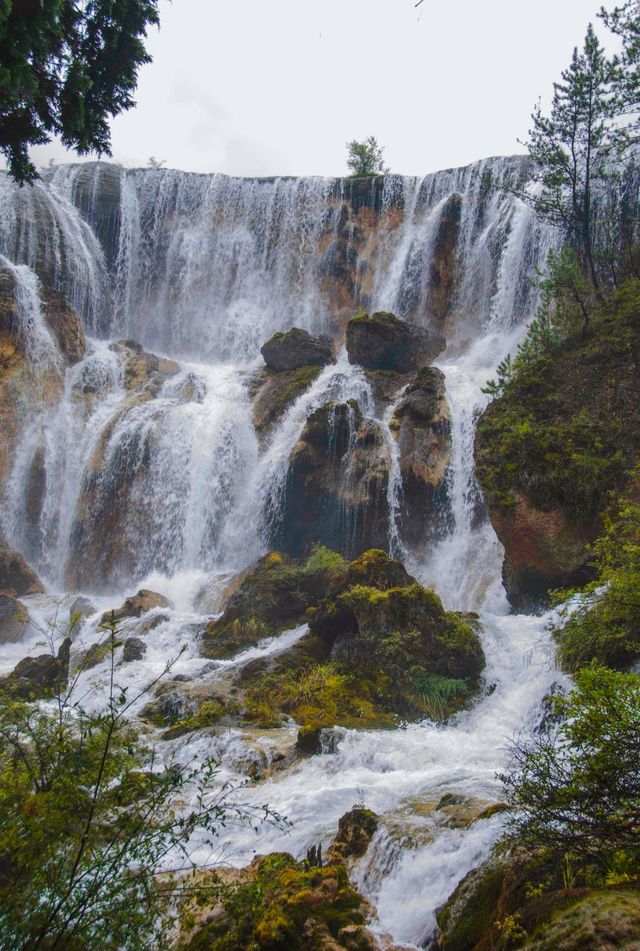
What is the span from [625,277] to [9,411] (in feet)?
78.3

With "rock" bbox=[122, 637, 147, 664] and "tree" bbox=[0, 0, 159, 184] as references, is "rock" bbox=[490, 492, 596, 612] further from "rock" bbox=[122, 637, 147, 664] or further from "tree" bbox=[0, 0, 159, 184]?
"tree" bbox=[0, 0, 159, 184]

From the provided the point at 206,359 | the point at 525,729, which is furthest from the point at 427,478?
the point at 206,359

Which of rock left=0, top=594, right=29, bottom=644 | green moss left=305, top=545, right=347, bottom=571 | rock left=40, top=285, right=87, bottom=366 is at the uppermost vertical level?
rock left=40, top=285, right=87, bottom=366

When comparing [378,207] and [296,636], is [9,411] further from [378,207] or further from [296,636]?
[378,207]

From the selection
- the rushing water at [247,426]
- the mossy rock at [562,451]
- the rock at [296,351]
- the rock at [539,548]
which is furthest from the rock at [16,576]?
the rock at [539,548]

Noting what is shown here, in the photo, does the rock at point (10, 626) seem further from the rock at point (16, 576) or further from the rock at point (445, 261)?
the rock at point (445, 261)

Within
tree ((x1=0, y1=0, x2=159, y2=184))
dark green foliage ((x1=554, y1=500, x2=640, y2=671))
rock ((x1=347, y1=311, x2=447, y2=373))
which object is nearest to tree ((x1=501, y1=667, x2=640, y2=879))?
dark green foliage ((x1=554, y1=500, x2=640, y2=671))

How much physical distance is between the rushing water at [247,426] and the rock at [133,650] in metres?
0.43

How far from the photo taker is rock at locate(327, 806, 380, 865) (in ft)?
20.1

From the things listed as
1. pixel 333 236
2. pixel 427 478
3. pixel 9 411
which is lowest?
pixel 427 478

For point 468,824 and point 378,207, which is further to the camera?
point 378,207

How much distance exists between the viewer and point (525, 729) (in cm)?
970

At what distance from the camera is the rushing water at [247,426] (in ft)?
26.7

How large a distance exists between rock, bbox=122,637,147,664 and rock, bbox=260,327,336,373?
50.5 ft
